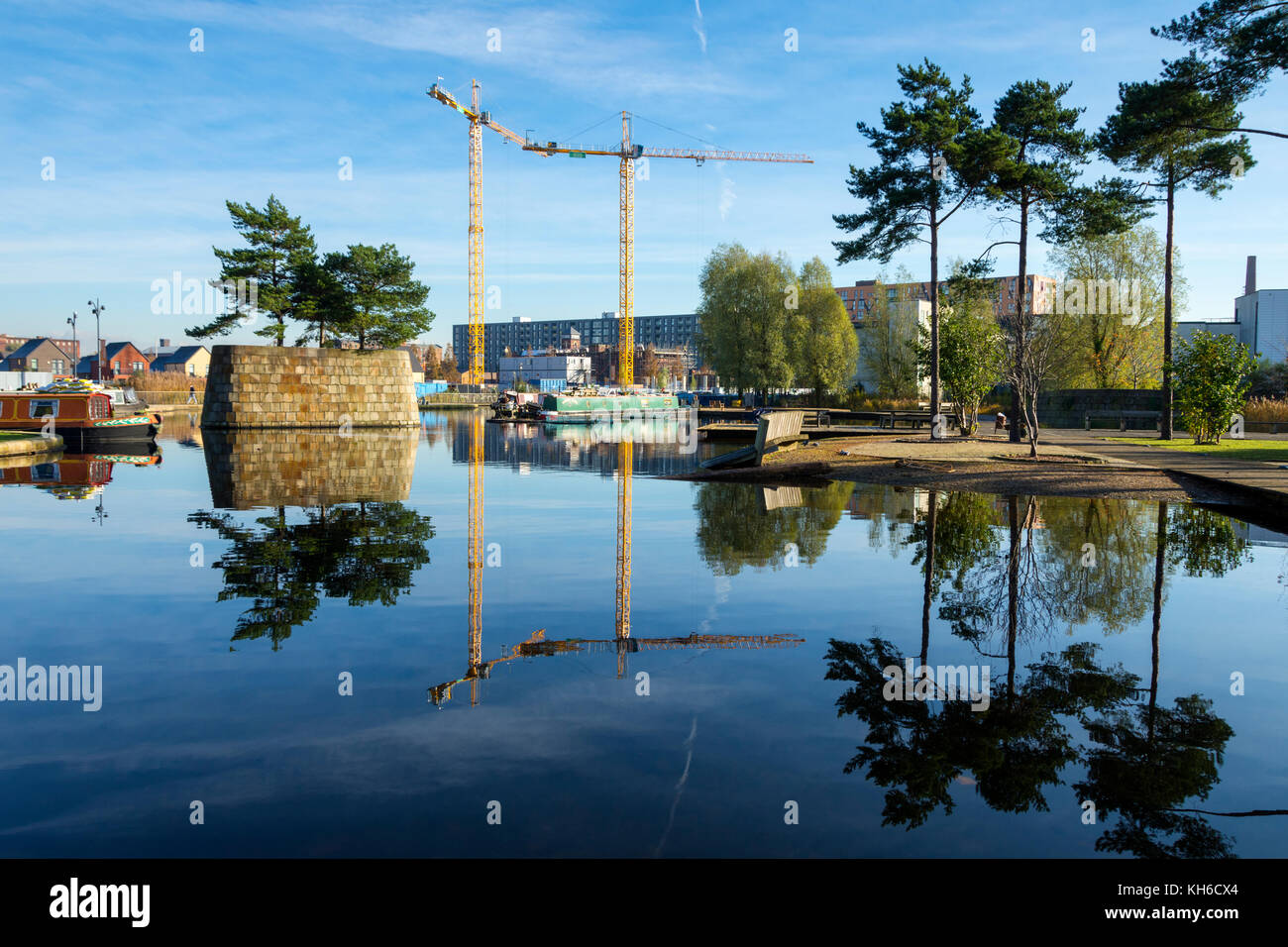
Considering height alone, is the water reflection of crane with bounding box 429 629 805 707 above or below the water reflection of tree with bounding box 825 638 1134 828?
below

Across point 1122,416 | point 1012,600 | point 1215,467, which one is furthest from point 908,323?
point 1012,600

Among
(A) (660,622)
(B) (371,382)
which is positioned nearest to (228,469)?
(A) (660,622)

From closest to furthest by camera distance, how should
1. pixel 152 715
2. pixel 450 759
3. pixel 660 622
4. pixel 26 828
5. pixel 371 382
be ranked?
pixel 26 828
pixel 450 759
pixel 152 715
pixel 660 622
pixel 371 382

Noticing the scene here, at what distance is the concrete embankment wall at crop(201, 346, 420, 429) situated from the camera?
172 ft

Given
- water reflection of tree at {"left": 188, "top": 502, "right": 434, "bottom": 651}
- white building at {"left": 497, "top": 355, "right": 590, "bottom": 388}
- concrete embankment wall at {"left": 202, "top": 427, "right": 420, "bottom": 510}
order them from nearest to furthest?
water reflection of tree at {"left": 188, "top": 502, "right": 434, "bottom": 651} → concrete embankment wall at {"left": 202, "top": 427, "right": 420, "bottom": 510} → white building at {"left": 497, "top": 355, "right": 590, "bottom": 388}

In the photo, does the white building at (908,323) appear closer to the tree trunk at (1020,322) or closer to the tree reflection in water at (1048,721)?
the tree trunk at (1020,322)

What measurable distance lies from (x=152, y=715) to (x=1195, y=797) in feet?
21.7

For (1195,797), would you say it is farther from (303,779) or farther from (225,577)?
(225,577)

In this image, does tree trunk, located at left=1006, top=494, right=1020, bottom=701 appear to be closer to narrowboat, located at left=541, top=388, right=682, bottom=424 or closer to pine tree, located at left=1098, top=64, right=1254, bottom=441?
pine tree, located at left=1098, top=64, right=1254, bottom=441

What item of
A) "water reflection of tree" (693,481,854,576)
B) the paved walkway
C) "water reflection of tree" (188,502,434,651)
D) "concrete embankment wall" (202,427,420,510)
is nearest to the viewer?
"water reflection of tree" (188,502,434,651)

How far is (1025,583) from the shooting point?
1038cm

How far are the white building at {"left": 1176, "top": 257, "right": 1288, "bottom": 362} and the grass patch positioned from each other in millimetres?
34789

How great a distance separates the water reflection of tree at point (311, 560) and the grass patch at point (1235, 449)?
79.1 ft

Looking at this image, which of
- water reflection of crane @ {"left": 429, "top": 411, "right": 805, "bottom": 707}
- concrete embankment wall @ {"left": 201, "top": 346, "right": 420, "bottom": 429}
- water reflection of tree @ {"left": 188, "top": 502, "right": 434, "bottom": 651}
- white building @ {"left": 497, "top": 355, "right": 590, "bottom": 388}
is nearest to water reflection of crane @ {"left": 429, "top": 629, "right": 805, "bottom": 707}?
water reflection of crane @ {"left": 429, "top": 411, "right": 805, "bottom": 707}
